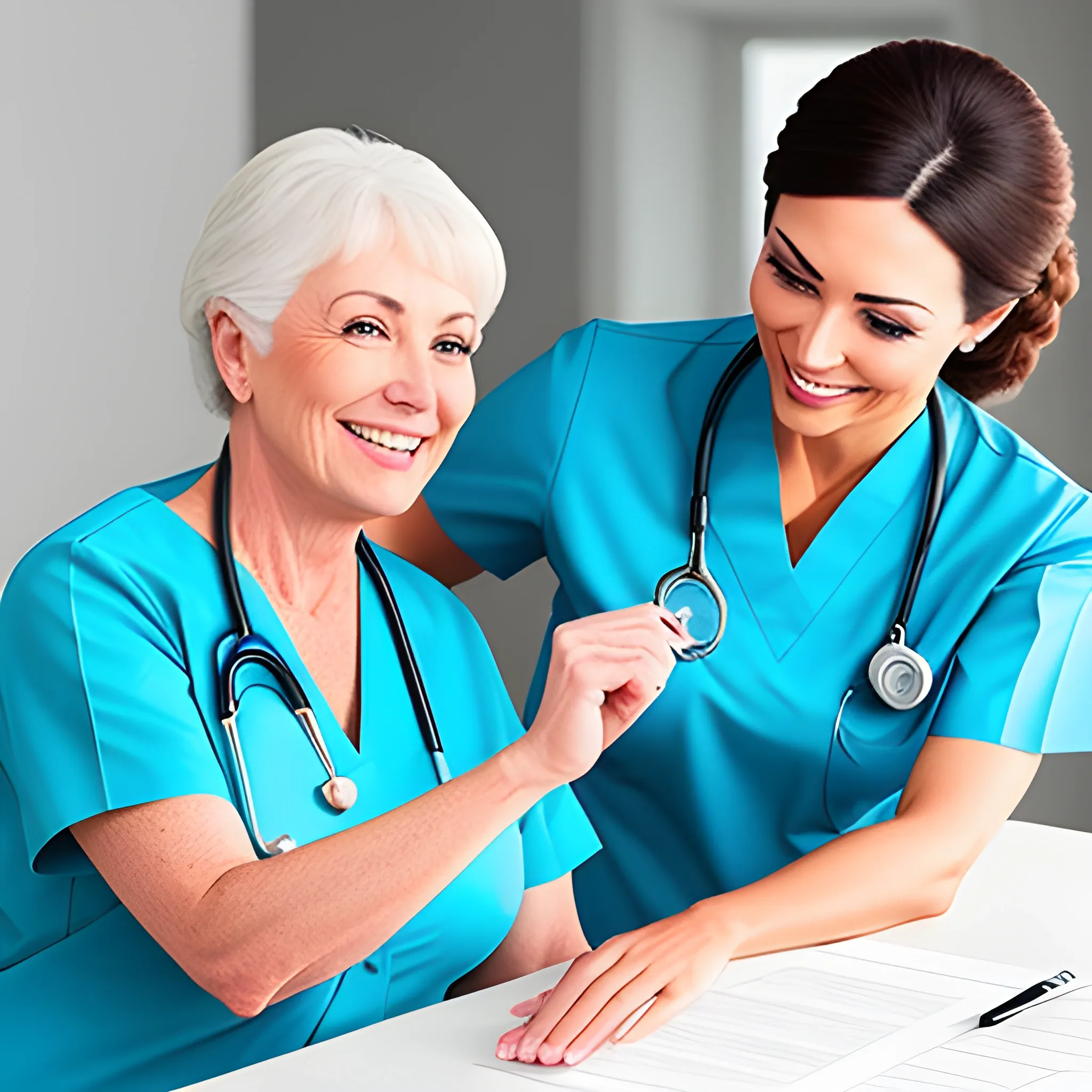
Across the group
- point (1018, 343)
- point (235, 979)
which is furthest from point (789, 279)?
point (235, 979)

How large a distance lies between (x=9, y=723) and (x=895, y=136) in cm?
85

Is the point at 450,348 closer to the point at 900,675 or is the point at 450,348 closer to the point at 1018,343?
the point at 900,675

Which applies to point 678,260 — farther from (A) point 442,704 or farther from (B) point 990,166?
(A) point 442,704

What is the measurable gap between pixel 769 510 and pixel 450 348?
474mm

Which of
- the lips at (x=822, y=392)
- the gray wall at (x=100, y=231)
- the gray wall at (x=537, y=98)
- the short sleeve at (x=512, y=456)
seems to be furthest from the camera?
the gray wall at (x=537, y=98)

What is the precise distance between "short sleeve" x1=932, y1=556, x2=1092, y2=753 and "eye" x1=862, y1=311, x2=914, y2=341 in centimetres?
25

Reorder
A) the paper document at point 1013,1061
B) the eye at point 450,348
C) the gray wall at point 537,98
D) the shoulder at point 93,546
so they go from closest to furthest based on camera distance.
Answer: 1. the paper document at point 1013,1061
2. the shoulder at point 93,546
3. the eye at point 450,348
4. the gray wall at point 537,98

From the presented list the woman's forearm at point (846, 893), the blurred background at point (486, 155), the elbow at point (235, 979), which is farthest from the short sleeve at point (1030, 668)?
the blurred background at point (486, 155)

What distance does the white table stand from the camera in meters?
0.89

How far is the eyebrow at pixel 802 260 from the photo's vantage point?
1284mm

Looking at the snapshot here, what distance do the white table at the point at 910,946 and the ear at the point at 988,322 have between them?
1.67 ft

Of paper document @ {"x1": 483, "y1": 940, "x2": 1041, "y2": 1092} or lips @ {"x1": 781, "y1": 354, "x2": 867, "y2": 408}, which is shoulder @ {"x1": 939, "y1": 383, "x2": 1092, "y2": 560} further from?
paper document @ {"x1": 483, "y1": 940, "x2": 1041, "y2": 1092}

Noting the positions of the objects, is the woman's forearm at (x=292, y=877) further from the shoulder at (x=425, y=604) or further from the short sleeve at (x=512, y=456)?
the short sleeve at (x=512, y=456)

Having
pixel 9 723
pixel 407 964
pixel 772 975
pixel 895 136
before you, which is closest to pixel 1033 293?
pixel 895 136
